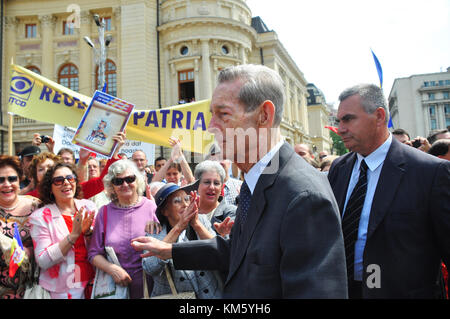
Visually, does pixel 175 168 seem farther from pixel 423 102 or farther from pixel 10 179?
pixel 423 102

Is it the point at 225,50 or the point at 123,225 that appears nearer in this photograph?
the point at 123,225

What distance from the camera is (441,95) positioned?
266ft

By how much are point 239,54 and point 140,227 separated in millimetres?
23857

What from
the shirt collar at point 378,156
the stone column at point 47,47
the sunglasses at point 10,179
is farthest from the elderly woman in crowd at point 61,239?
the stone column at point 47,47

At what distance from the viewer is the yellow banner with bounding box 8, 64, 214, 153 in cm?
655

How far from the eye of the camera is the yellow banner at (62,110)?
655 cm

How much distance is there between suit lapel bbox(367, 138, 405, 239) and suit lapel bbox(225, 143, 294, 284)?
36.4 inches

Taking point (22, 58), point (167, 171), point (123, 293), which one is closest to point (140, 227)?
point (123, 293)

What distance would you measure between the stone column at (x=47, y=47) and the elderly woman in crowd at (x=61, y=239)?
79.4 feet

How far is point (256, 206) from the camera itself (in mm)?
1481

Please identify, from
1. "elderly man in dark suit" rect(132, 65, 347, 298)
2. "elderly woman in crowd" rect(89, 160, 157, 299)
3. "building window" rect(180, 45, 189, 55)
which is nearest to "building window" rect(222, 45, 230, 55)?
"building window" rect(180, 45, 189, 55)

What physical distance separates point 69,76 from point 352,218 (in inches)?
1052

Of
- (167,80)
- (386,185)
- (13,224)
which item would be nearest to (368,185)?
(386,185)

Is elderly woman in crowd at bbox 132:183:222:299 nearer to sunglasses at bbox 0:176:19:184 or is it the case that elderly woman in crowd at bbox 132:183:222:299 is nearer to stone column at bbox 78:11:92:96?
sunglasses at bbox 0:176:19:184
